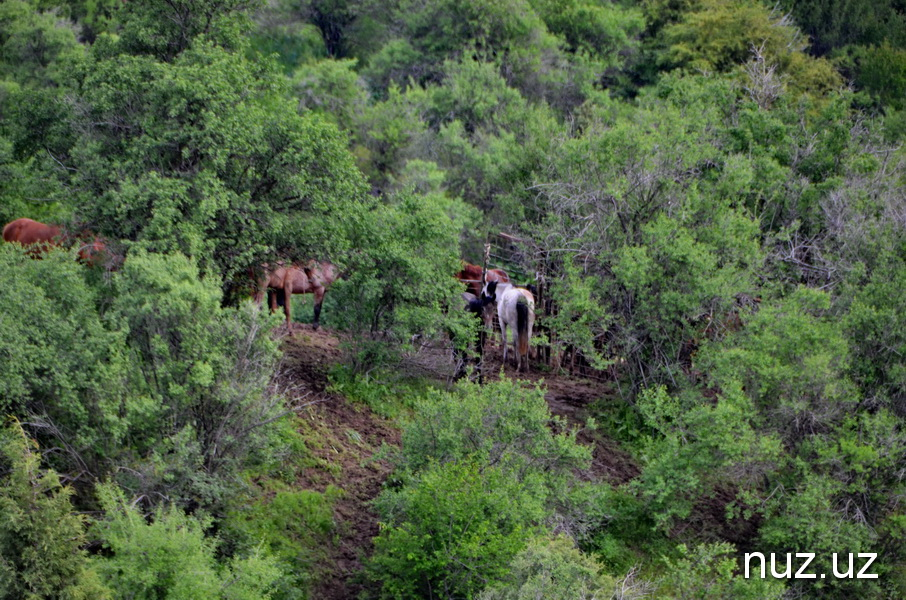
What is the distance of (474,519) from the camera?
14.0m

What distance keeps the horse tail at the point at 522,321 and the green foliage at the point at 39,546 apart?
11.6 m

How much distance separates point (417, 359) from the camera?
787 inches

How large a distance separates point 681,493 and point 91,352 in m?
10.1

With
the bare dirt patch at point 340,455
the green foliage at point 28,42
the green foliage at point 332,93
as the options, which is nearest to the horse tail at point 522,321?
the bare dirt patch at point 340,455

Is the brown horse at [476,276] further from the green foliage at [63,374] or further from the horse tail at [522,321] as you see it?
the green foliage at [63,374]

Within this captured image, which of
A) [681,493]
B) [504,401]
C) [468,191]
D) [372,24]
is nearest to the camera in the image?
[504,401]

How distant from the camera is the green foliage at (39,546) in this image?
1127 cm

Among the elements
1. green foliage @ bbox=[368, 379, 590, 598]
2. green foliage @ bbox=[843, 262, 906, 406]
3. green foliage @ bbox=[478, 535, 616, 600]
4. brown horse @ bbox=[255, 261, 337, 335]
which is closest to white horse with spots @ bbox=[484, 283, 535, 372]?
brown horse @ bbox=[255, 261, 337, 335]

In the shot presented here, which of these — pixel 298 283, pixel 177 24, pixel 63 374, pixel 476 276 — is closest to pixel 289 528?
pixel 63 374

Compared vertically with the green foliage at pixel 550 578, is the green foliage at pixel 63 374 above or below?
above

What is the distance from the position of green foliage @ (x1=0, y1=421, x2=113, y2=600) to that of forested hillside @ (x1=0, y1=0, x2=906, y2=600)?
0.04 metres

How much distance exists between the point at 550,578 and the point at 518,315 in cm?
948

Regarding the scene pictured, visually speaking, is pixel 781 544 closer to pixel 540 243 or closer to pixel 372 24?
pixel 540 243

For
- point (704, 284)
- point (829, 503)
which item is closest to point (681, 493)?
point (829, 503)
